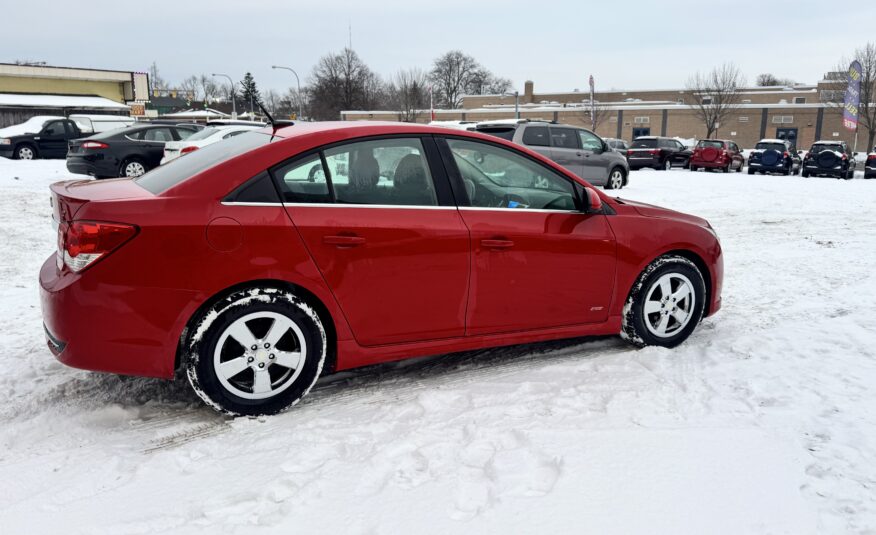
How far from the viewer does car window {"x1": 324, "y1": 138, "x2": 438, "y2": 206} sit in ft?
11.3

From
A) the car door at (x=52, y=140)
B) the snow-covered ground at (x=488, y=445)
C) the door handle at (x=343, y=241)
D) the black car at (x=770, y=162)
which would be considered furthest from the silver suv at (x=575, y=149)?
the car door at (x=52, y=140)

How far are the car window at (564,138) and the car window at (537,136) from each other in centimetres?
19

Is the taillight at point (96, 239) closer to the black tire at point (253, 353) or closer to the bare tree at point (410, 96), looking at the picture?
the black tire at point (253, 353)

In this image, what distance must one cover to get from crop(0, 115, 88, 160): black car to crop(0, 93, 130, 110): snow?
2487 cm

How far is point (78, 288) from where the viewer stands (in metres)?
2.96

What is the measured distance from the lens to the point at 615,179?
16422mm

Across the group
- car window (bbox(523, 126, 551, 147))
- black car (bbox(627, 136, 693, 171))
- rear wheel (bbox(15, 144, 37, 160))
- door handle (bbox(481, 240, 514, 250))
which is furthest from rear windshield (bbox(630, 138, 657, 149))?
door handle (bbox(481, 240, 514, 250))

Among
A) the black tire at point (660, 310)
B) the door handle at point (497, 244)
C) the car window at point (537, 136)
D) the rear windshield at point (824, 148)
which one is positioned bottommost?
the black tire at point (660, 310)

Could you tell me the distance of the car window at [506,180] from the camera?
12.4 feet

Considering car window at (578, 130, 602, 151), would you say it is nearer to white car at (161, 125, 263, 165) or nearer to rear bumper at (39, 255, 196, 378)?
white car at (161, 125, 263, 165)

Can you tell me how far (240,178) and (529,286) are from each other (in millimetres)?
1787

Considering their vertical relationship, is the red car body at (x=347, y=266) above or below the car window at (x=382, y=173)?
below

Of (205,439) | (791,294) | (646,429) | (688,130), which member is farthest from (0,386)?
(688,130)

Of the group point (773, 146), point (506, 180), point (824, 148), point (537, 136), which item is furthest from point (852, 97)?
point (506, 180)
